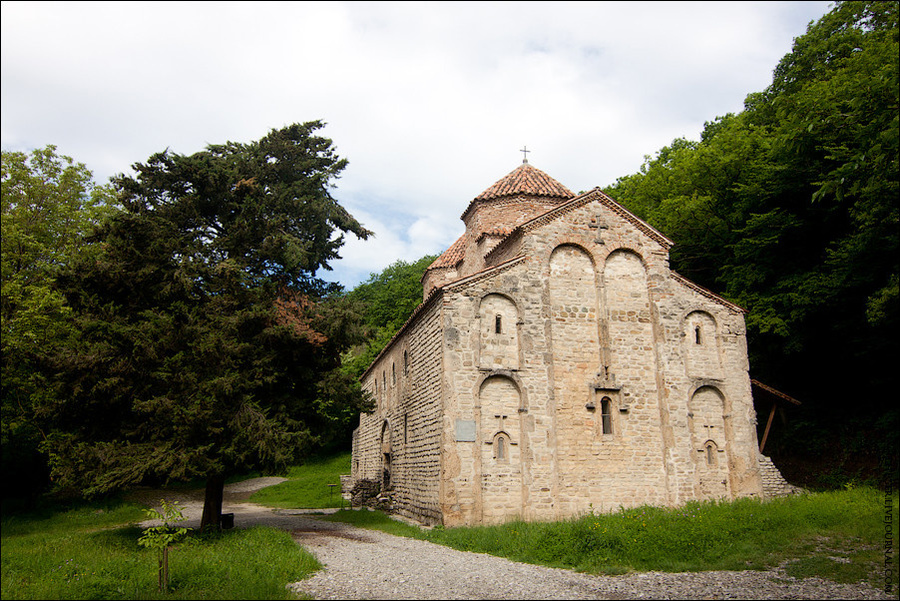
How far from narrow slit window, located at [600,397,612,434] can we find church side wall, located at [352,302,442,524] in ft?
15.5

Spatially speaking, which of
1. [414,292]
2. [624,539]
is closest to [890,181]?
[624,539]

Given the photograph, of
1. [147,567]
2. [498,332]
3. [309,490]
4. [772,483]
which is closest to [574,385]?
[498,332]

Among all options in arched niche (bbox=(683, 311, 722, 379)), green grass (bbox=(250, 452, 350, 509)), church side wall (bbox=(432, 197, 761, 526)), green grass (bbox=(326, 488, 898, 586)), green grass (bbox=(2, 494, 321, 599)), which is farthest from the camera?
green grass (bbox=(250, 452, 350, 509))

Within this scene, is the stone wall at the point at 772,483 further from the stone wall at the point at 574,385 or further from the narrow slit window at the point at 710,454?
the narrow slit window at the point at 710,454

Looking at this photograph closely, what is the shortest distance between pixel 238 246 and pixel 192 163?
2728 mm

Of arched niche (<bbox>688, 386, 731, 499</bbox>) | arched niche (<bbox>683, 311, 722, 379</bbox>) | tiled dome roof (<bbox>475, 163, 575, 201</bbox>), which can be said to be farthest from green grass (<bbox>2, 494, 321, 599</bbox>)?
tiled dome roof (<bbox>475, 163, 575, 201</bbox>)

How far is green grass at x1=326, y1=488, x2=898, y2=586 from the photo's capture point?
9664 mm

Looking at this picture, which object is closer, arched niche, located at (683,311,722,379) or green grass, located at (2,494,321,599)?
green grass, located at (2,494,321,599)

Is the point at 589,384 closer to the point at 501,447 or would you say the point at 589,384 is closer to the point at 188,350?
the point at 501,447

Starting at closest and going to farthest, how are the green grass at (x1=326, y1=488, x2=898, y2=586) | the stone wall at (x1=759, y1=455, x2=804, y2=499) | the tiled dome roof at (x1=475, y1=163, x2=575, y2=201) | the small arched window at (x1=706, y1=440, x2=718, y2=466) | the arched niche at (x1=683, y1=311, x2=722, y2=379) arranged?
the green grass at (x1=326, y1=488, x2=898, y2=586), the small arched window at (x1=706, y1=440, x2=718, y2=466), the stone wall at (x1=759, y1=455, x2=804, y2=499), the arched niche at (x1=683, y1=311, x2=722, y2=379), the tiled dome roof at (x1=475, y1=163, x2=575, y2=201)

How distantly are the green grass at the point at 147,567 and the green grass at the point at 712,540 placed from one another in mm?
3988

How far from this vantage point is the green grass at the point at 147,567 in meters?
7.92

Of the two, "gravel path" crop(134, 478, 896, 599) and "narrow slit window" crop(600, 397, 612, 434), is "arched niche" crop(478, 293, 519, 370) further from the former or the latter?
"gravel path" crop(134, 478, 896, 599)

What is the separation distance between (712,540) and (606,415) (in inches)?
228
